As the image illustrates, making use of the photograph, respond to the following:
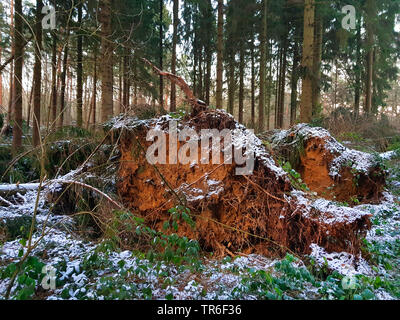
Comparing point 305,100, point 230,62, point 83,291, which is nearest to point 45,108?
point 83,291

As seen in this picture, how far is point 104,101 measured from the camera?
6609 millimetres

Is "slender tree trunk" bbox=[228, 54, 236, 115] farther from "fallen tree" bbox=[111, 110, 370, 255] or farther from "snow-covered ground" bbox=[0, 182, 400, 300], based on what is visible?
"snow-covered ground" bbox=[0, 182, 400, 300]

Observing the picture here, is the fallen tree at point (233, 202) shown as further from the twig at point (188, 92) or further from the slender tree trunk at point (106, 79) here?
the slender tree trunk at point (106, 79)

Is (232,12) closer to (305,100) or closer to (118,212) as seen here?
(305,100)

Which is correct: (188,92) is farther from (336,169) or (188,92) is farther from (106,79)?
(336,169)

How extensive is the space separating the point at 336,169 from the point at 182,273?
4192 millimetres

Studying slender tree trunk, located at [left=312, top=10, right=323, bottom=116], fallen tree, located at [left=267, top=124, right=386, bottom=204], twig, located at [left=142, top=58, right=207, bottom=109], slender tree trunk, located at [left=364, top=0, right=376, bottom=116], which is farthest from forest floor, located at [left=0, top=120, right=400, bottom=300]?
slender tree trunk, located at [left=364, top=0, right=376, bottom=116]

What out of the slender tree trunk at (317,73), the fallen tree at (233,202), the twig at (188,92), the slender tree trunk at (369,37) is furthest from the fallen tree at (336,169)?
the slender tree trunk at (369,37)

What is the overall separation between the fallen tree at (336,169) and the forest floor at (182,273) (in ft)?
5.77

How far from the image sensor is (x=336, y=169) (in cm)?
500

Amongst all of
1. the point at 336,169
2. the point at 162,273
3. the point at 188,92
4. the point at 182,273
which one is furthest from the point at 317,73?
the point at 162,273

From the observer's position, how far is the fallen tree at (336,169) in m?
5.01

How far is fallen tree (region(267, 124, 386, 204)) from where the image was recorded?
16.4 feet

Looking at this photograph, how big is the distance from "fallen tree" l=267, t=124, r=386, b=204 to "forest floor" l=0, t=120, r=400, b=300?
1760 mm
